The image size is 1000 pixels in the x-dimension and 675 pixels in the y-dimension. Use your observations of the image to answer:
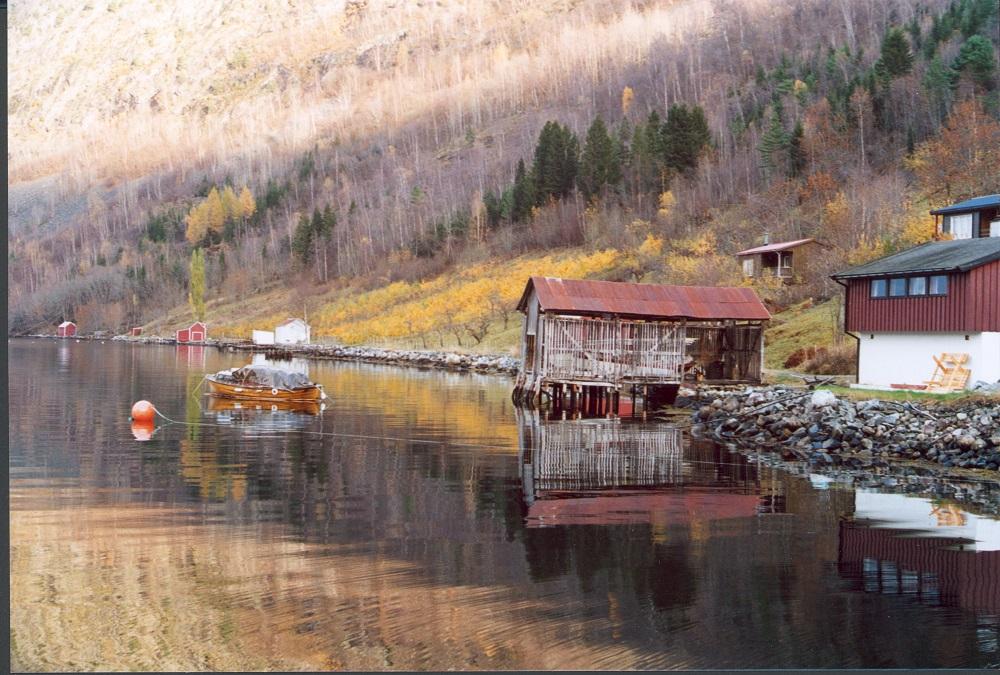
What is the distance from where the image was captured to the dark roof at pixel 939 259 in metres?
28.8

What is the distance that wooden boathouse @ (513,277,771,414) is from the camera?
121 ft

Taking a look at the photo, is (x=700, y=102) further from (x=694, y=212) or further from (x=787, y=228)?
(x=787, y=228)

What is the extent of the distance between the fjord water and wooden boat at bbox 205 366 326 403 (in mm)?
11469

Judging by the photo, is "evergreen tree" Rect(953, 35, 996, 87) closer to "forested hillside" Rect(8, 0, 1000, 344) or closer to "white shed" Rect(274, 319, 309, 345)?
"forested hillside" Rect(8, 0, 1000, 344)

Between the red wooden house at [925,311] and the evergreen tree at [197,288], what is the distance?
78093 millimetres

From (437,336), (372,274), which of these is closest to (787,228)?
(437,336)

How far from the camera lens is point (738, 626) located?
464 inches

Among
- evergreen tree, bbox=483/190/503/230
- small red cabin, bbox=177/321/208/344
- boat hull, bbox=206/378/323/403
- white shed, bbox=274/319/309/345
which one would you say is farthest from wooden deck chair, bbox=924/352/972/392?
small red cabin, bbox=177/321/208/344

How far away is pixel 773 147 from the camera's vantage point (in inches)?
3531

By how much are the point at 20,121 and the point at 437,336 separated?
30.3 m

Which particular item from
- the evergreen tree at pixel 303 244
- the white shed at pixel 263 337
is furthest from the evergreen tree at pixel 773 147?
the evergreen tree at pixel 303 244

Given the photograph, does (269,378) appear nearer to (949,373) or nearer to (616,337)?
(616,337)

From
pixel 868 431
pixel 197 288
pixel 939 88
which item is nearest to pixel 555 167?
pixel 939 88

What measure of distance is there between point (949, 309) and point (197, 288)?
85190 millimetres
